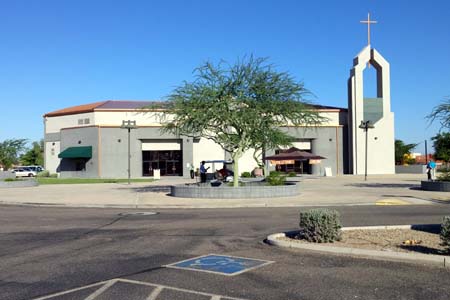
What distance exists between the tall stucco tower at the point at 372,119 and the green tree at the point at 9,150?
1356 inches

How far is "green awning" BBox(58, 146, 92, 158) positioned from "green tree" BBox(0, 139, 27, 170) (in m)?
9.47

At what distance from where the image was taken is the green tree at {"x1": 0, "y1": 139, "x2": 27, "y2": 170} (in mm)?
46094

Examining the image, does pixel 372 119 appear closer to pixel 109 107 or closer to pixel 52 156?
pixel 109 107

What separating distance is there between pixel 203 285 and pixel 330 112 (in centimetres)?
5430

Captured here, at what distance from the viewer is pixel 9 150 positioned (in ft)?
152

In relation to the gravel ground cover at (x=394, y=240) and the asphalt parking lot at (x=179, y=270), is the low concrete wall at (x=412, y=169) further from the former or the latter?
the gravel ground cover at (x=394, y=240)

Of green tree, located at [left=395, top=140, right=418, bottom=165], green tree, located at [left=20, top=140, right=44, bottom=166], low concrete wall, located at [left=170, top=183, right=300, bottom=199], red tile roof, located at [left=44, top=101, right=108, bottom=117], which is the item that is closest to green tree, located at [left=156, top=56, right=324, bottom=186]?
low concrete wall, located at [left=170, top=183, right=300, bottom=199]

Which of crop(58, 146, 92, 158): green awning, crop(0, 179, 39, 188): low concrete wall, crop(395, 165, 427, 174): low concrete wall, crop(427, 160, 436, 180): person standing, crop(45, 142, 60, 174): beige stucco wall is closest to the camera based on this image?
crop(427, 160, 436, 180): person standing

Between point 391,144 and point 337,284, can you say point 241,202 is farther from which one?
point 391,144

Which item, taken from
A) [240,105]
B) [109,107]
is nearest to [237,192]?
[240,105]

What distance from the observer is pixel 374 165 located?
56.7 metres

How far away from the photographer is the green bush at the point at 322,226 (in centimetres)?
965

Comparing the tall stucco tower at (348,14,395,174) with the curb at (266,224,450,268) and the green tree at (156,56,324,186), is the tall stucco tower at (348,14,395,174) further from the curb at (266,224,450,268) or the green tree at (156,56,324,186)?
the curb at (266,224,450,268)

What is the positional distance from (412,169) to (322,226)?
55096mm
